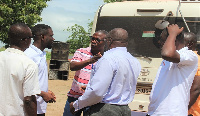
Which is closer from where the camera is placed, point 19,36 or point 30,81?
point 30,81

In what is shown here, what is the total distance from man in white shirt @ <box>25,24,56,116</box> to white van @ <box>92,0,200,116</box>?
284 centimetres

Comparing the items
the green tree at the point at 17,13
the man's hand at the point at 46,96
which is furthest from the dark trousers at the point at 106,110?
the green tree at the point at 17,13

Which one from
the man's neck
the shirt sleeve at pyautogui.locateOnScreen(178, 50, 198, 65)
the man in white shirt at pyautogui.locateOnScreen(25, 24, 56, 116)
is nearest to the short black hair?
the man in white shirt at pyautogui.locateOnScreen(25, 24, 56, 116)

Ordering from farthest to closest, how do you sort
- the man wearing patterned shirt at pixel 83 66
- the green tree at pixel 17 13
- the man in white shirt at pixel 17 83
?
the green tree at pixel 17 13, the man wearing patterned shirt at pixel 83 66, the man in white shirt at pixel 17 83

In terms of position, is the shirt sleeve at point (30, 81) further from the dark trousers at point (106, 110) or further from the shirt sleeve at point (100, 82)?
the dark trousers at point (106, 110)

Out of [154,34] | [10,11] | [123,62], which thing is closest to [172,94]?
[123,62]

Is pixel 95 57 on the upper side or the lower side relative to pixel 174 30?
lower

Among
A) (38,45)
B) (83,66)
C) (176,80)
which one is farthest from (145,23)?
(176,80)

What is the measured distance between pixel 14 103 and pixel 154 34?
434cm

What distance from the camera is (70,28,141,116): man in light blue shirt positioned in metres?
3.54

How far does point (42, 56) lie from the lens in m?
4.34

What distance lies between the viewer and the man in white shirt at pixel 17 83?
3171 mm

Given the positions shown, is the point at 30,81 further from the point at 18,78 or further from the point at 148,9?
the point at 148,9

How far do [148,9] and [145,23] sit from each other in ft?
0.99
